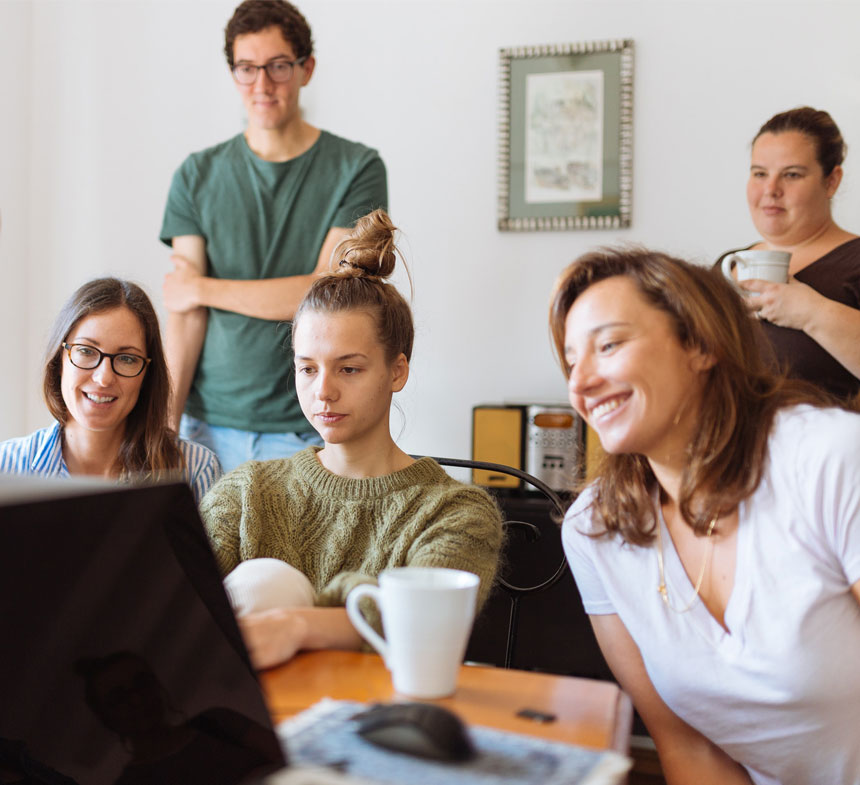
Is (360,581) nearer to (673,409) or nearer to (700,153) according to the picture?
(673,409)

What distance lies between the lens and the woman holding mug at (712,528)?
104 cm

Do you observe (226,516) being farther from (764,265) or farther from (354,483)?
(764,265)

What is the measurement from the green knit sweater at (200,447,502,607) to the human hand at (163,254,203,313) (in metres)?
1.04

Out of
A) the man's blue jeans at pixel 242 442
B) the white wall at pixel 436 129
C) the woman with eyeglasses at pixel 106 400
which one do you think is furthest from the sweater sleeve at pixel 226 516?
the white wall at pixel 436 129

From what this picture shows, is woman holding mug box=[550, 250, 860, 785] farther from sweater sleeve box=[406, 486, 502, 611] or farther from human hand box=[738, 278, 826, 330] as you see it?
human hand box=[738, 278, 826, 330]

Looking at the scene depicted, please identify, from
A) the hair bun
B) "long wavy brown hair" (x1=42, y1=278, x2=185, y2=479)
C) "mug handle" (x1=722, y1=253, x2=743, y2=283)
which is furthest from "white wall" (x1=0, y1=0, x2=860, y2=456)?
the hair bun

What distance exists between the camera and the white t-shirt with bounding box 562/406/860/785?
1.03m

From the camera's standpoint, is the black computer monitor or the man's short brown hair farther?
the man's short brown hair

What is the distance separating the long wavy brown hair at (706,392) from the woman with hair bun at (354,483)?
0.62 ft

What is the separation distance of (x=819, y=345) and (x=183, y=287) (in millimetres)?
1487

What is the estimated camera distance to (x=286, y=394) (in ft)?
7.38

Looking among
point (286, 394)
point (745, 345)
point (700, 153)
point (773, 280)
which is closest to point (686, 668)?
point (745, 345)

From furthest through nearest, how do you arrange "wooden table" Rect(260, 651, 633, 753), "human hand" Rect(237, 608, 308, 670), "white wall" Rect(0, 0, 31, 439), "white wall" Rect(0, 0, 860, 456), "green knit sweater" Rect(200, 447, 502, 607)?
"white wall" Rect(0, 0, 31, 439)
"white wall" Rect(0, 0, 860, 456)
"green knit sweater" Rect(200, 447, 502, 607)
"human hand" Rect(237, 608, 308, 670)
"wooden table" Rect(260, 651, 633, 753)

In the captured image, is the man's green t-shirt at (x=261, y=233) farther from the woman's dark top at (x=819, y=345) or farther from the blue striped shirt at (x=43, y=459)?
the woman's dark top at (x=819, y=345)
